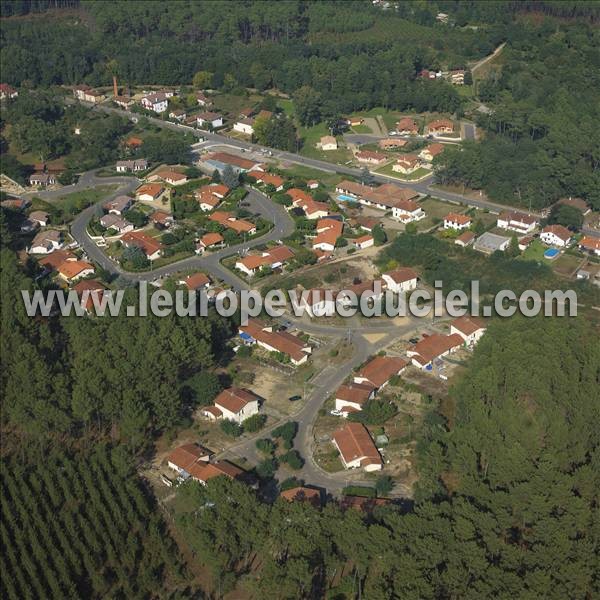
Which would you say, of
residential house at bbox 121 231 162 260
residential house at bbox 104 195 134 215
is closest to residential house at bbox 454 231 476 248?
residential house at bbox 121 231 162 260

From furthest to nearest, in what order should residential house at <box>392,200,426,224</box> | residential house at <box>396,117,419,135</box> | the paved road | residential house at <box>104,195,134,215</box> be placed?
1. residential house at <box>396,117,419,135</box>
2. the paved road
3. residential house at <box>104,195,134,215</box>
4. residential house at <box>392,200,426,224</box>

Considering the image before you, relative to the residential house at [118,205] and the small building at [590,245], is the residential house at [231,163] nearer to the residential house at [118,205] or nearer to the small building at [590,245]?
the residential house at [118,205]

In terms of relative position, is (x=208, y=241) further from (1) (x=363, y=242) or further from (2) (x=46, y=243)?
(2) (x=46, y=243)

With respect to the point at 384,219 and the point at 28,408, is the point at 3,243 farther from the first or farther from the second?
the point at 384,219

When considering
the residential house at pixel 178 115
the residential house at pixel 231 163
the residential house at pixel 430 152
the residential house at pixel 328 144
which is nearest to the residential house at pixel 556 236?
the residential house at pixel 430 152

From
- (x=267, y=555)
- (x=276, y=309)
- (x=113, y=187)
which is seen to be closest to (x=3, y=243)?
(x=113, y=187)

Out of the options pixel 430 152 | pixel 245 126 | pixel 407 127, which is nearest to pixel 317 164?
pixel 430 152

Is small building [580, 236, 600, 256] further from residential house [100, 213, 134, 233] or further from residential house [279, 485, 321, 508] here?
residential house [100, 213, 134, 233]
